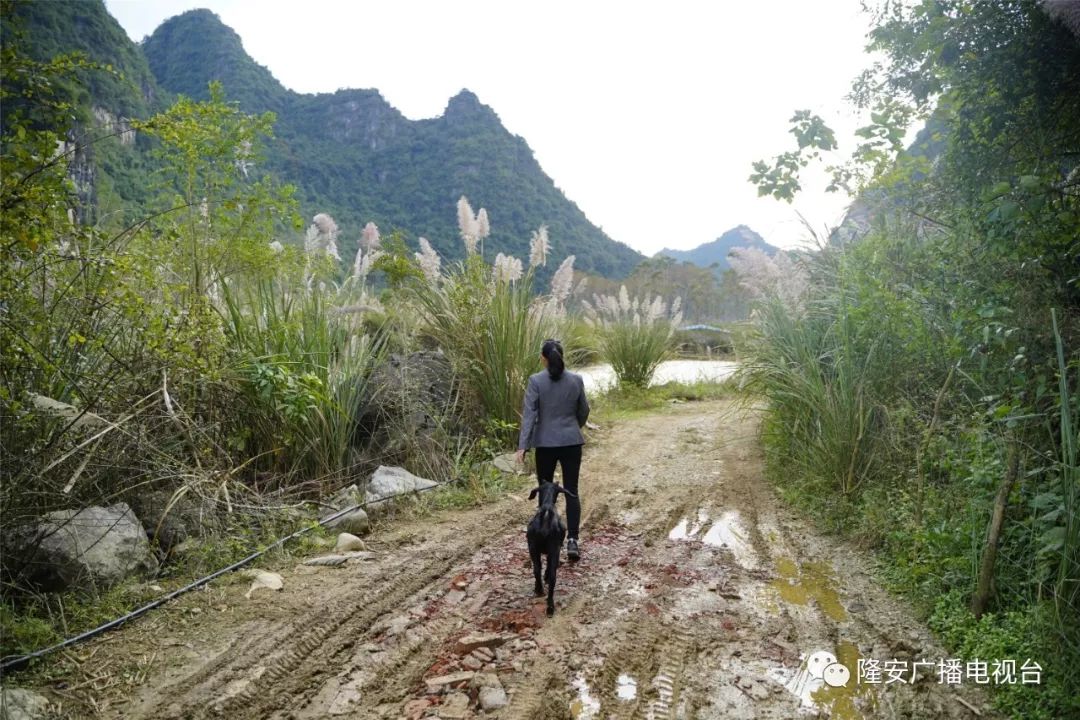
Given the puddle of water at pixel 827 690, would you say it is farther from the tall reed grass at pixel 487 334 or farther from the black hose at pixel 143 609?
the tall reed grass at pixel 487 334

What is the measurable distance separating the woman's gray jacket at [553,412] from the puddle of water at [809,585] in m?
1.46

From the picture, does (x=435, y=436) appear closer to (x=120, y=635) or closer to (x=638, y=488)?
(x=638, y=488)

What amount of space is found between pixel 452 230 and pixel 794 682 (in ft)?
102

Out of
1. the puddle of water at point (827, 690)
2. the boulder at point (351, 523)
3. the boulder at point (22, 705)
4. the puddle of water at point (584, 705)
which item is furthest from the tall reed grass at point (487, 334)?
the boulder at point (22, 705)

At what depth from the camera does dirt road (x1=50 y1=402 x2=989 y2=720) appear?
247 centimetres

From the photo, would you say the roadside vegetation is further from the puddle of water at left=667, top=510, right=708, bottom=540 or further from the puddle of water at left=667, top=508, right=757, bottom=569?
the puddle of water at left=667, top=510, right=708, bottom=540

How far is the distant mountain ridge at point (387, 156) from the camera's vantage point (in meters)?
35.7

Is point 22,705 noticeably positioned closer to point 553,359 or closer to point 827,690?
point 553,359

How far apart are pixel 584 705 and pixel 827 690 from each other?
100 centimetres

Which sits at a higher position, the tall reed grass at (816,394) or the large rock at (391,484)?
the tall reed grass at (816,394)

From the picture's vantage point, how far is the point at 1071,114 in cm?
284

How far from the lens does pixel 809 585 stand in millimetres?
3652

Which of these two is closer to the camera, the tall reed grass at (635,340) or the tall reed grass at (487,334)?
the tall reed grass at (487,334)
